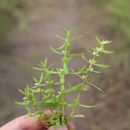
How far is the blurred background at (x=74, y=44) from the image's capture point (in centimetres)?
346

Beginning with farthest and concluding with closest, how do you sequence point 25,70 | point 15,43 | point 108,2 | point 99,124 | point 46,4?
point 46,4, point 108,2, point 15,43, point 25,70, point 99,124

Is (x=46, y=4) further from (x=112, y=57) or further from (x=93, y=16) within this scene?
(x=112, y=57)

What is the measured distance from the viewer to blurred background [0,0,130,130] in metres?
3.46

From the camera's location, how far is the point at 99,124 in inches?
132

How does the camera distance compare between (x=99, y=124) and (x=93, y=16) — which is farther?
(x=93, y=16)

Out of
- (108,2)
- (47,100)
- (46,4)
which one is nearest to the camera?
(47,100)

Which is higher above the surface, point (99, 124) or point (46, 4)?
point (46, 4)

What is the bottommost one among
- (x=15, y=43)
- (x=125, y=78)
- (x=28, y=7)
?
(x=125, y=78)

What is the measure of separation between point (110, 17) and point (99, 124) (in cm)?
195

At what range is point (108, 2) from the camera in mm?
5062

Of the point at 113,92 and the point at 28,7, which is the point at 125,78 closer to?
the point at 113,92

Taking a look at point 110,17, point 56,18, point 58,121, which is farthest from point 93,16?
point 58,121

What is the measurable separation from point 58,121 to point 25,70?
9.17 ft

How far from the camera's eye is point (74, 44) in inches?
175
